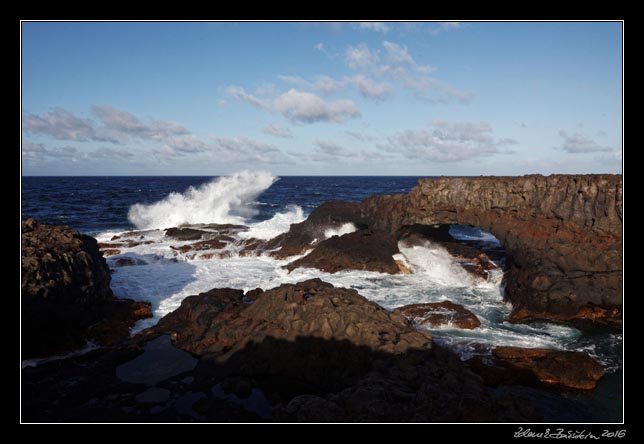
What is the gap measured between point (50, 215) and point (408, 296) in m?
43.3

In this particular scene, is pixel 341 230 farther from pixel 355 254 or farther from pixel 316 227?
pixel 355 254

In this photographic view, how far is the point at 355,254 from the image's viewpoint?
21.7 meters

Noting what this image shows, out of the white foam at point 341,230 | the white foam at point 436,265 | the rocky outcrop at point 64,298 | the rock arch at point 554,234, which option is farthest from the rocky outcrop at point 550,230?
the rocky outcrop at point 64,298

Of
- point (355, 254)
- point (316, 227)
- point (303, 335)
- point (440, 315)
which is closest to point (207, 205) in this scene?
point (316, 227)

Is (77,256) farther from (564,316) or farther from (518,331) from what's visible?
(564,316)

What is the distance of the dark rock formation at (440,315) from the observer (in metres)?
13.8

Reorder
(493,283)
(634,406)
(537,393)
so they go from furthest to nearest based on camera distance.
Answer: (493,283)
(537,393)
(634,406)

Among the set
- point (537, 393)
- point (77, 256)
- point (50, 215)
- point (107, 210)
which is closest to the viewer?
point (537, 393)

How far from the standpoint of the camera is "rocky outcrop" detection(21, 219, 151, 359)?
11805 millimetres

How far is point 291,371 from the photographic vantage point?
9.84 metres

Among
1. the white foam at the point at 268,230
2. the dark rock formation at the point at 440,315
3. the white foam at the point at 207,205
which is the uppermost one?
the white foam at the point at 207,205

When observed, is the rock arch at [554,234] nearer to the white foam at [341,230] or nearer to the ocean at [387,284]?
the ocean at [387,284]

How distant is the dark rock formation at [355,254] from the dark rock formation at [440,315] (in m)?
5.62

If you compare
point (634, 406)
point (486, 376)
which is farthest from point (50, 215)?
point (634, 406)
